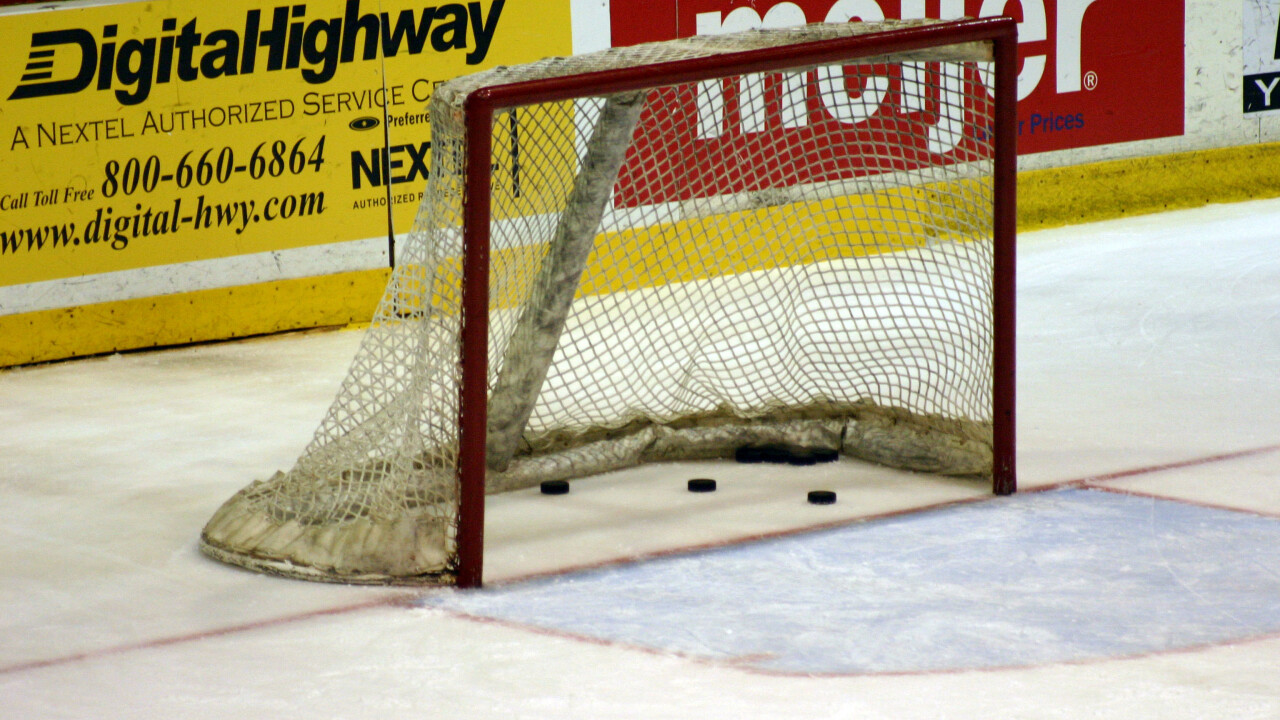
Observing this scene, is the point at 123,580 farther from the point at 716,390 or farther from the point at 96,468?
the point at 716,390

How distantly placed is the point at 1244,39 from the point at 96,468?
20.4 ft

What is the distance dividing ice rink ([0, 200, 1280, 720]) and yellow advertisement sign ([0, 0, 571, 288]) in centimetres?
102

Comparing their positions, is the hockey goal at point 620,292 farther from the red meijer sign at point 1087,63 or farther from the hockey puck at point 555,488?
the red meijer sign at point 1087,63

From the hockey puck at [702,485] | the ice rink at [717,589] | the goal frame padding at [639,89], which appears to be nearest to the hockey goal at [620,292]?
the goal frame padding at [639,89]

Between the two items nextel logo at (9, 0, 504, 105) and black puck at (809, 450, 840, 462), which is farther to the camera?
nextel logo at (9, 0, 504, 105)

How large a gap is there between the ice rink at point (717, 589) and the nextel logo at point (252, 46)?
1276 millimetres

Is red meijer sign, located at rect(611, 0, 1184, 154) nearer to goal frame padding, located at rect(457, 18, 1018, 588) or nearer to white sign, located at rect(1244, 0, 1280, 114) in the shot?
white sign, located at rect(1244, 0, 1280, 114)

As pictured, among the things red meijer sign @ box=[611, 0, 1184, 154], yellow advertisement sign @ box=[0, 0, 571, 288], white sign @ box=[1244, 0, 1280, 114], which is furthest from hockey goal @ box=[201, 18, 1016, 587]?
white sign @ box=[1244, 0, 1280, 114]

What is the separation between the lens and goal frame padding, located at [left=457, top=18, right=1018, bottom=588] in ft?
Result: 11.0

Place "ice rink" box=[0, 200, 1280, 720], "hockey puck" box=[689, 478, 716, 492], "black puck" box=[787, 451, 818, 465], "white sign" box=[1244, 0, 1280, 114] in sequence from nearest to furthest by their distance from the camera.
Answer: "ice rink" box=[0, 200, 1280, 720]
"hockey puck" box=[689, 478, 716, 492]
"black puck" box=[787, 451, 818, 465]
"white sign" box=[1244, 0, 1280, 114]

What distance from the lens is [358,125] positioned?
6.54 metres

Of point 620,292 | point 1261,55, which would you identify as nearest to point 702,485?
point 620,292

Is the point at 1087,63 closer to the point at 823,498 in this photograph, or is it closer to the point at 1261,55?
the point at 1261,55

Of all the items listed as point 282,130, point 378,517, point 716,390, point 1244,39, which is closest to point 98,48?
point 282,130
